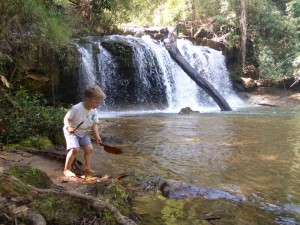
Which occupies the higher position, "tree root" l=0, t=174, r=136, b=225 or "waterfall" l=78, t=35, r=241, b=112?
"waterfall" l=78, t=35, r=241, b=112

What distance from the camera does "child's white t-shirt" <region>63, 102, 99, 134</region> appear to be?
13.3ft

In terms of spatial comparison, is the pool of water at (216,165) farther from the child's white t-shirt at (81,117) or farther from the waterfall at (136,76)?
the waterfall at (136,76)

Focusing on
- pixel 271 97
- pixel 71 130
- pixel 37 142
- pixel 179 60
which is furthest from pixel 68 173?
pixel 271 97

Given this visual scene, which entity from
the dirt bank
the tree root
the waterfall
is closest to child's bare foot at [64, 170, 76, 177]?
the tree root

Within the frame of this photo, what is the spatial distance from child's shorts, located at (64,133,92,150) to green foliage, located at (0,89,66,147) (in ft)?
4.92

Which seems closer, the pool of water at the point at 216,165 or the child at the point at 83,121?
the pool of water at the point at 216,165

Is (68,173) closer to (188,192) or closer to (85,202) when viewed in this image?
(188,192)

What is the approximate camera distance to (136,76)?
1491 centimetres

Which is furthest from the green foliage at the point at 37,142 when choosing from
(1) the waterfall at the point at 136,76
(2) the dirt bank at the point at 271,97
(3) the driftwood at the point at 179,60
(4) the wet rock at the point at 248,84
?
(4) the wet rock at the point at 248,84

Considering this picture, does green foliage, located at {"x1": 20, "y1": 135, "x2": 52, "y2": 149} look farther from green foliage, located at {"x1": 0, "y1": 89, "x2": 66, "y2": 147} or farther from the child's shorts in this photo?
the child's shorts

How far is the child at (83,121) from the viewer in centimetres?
390

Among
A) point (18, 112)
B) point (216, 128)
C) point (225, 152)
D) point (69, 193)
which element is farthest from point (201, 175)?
point (216, 128)

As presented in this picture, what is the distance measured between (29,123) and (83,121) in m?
2.19

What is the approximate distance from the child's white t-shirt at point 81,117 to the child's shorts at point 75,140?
0.06m
